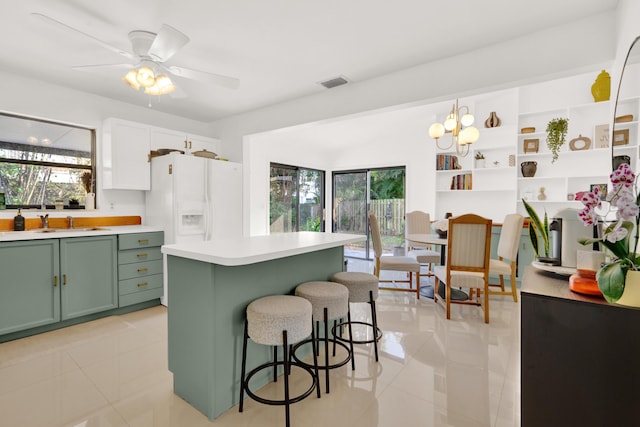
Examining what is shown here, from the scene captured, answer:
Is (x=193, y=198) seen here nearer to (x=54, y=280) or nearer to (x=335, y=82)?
(x=54, y=280)

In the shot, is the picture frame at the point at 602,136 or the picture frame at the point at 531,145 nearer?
the picture frame at the point at 602,136

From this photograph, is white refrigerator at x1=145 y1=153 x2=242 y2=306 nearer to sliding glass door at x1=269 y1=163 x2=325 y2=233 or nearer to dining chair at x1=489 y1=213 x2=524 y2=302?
sliding glass door at x1=269 y1=163 x2=325 y2=233

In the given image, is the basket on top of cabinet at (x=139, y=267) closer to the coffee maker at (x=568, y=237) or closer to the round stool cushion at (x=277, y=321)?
the round stool cushion at (x=277, y=321)

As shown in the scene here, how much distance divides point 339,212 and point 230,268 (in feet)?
17.1

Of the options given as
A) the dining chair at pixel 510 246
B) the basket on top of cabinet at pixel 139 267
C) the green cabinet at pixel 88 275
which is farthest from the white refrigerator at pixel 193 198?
the dining chair at pixel 510 246

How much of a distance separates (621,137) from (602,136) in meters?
2.75

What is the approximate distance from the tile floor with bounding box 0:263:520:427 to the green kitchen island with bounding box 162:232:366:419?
0.41 ft

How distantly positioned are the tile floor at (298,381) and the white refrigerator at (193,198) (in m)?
1.16

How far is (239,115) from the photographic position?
4512mm

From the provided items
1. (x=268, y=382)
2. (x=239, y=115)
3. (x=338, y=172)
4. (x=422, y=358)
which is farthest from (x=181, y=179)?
(x=338, y=172)

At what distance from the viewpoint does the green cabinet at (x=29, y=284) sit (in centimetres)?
258

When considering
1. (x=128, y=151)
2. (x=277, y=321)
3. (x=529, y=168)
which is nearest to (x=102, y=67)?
(x=128, y=151)

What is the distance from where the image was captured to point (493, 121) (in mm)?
4621

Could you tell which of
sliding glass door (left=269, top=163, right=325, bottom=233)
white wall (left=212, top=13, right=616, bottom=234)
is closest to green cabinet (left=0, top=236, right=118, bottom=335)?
white wall (left=212, top=13, right=616, bottom=234)
